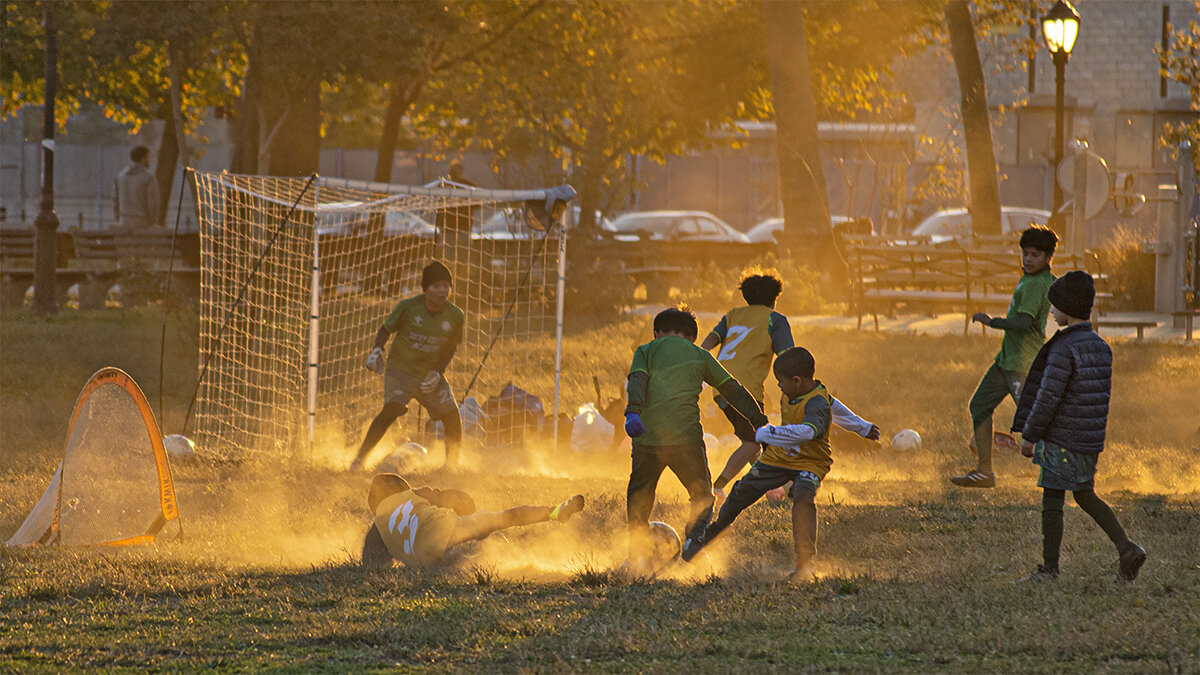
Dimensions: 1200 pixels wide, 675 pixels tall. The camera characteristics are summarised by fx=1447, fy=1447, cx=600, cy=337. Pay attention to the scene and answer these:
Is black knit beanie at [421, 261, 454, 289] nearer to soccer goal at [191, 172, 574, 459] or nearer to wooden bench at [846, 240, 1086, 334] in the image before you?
soccer goal at [191, 172, 574, 459]

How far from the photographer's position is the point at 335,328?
17.9 m

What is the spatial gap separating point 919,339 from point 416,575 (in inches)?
487

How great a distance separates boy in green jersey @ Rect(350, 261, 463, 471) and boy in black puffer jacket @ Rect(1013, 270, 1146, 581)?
15.1ft

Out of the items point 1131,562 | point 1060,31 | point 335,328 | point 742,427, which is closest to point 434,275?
point 742,427

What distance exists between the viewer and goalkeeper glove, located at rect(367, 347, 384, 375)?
→ 9.81 meters

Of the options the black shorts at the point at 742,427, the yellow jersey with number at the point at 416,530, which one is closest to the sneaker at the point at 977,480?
the black shorts at the point at 742,427

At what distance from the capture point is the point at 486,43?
2547cm

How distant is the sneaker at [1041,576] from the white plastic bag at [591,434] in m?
5.21

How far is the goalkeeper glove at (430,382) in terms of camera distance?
404 inches

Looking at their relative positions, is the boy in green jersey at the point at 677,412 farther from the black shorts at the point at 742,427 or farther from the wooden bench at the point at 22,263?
the wooden bench at the point at 22,263

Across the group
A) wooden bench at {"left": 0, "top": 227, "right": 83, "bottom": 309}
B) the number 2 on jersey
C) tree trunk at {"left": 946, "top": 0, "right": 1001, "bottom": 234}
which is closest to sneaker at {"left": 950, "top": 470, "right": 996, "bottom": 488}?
the number 2 on jersey

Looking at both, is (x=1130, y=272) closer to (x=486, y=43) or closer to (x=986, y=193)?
(x=986, y=193)

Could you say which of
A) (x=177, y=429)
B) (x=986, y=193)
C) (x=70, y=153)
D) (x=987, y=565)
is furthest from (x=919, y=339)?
(x=70, y=153)

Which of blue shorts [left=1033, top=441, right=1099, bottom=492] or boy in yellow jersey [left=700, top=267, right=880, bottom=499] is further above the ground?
boy in yellow jersey [left=700, top=267, right=880, bottom=499]
